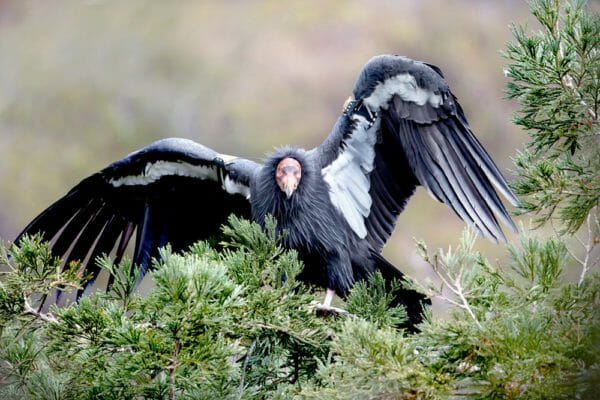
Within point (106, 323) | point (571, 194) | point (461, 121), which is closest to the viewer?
point (106, 323)

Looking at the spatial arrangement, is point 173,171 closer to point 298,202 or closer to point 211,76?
point 298,202

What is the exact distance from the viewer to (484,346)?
2900 mm

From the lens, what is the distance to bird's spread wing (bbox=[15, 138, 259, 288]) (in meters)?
5.93

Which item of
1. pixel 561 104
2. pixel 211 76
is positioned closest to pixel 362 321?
pixel 561 104

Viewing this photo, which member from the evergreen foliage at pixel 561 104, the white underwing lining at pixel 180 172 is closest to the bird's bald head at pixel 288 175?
the white underwing lining at pixel 180 172

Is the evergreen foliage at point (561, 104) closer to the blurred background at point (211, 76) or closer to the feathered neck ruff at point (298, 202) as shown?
the feathered neck ruff at point (298, 202)

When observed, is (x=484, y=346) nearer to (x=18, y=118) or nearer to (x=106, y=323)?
(x=106, y=323)

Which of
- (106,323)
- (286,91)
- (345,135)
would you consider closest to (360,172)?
(345,135)

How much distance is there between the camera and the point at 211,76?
85.1ft

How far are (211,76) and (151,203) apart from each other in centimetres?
2014

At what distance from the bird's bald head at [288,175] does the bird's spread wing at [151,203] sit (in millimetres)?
405

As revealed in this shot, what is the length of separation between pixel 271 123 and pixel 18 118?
719cm

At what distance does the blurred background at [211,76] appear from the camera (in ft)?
75.7

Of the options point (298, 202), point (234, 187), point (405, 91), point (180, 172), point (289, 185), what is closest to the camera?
point (405, 91)
